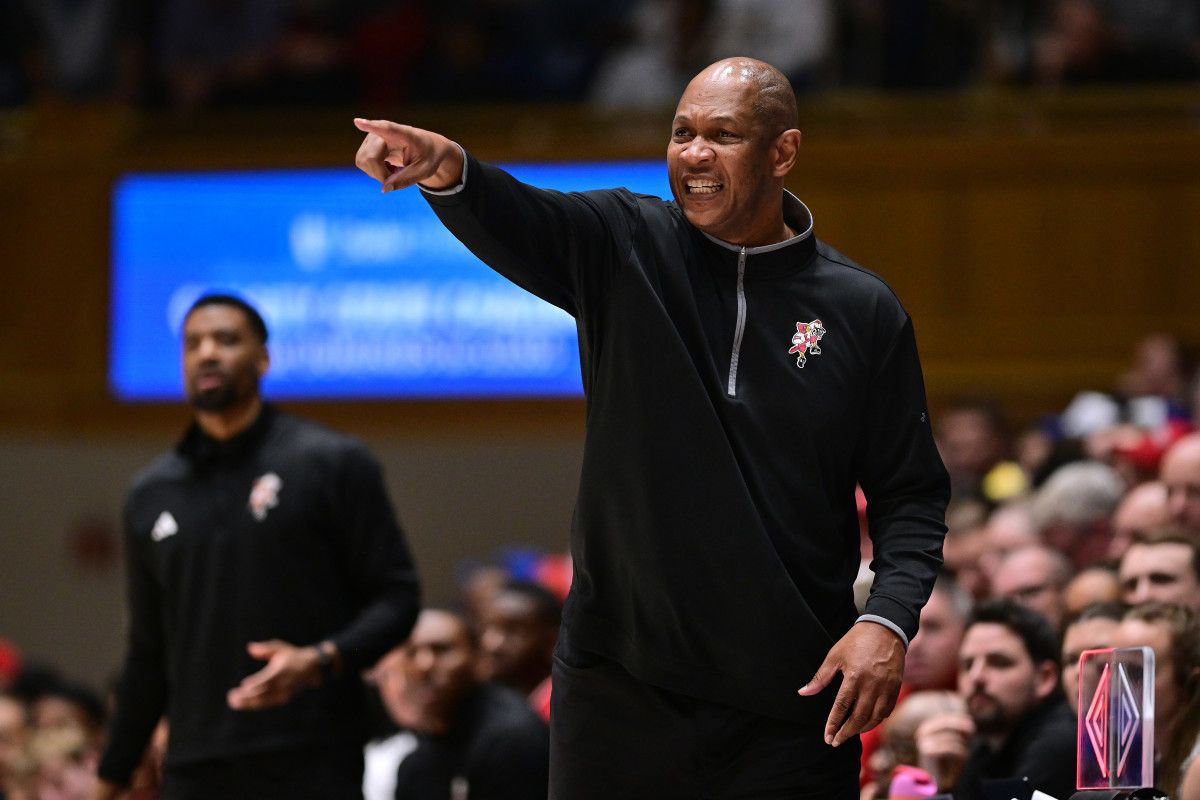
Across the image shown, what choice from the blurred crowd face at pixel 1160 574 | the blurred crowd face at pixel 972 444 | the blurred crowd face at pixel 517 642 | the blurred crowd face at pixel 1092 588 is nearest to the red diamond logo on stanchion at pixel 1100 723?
the blurred crowd face at pixel 1160 574

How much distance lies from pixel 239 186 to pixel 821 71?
9.64 feet

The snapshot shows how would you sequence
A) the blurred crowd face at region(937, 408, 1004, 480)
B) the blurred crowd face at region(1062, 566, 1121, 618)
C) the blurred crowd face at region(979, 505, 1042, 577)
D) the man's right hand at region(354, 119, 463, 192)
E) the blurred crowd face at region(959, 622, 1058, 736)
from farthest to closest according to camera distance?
the blurred crowd face at region(937, 408, 1004, 480)
the blurred crowd face at region(979, 505, 1042, 577)
the blurred crowd face at region(1062, 566, 1121, 618)
the blurred crowd face at region(959, 622, 1058, 736)
the man's right hand at region(354, 119, 463, 192)

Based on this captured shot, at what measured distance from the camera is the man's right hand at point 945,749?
367 centimetres

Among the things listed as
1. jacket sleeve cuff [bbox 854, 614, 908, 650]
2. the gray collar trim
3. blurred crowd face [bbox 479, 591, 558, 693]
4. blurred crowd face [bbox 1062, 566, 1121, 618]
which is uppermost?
the gray collar trim

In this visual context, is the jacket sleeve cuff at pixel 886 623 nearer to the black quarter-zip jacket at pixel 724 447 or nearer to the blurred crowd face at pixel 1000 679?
the black quarter-zip jacket at pixel 724 447

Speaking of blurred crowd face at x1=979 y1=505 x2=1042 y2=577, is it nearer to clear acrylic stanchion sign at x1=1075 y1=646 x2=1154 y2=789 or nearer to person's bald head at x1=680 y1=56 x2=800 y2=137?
clear acrylic stanchion sign at x1=1075 y1=646 x2=1154 y2=789

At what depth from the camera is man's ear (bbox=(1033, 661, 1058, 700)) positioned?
4.08 meters

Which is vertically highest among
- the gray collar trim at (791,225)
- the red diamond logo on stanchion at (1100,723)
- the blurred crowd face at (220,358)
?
the gray collar trim at (791,225)

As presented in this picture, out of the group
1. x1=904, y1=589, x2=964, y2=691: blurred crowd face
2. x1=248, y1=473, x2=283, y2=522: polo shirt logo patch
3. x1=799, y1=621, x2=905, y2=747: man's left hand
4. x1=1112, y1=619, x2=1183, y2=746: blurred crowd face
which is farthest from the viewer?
x1=904, y1=589, x2=964, y2=691: blurred crowd face

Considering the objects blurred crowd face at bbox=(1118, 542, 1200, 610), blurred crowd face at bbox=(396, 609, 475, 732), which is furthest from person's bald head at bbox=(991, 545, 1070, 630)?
blurred crowd face at bbox=(396, 609, 475, 732)

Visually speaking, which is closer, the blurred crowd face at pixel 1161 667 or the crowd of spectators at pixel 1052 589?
the blurred crowd face at pixel 1161 667

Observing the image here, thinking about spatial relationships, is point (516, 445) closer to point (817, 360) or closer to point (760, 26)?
point (760, 26)

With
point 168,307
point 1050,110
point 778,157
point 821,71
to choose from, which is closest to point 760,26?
point 821,71

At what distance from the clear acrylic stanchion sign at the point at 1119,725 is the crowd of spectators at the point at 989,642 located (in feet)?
1.31
